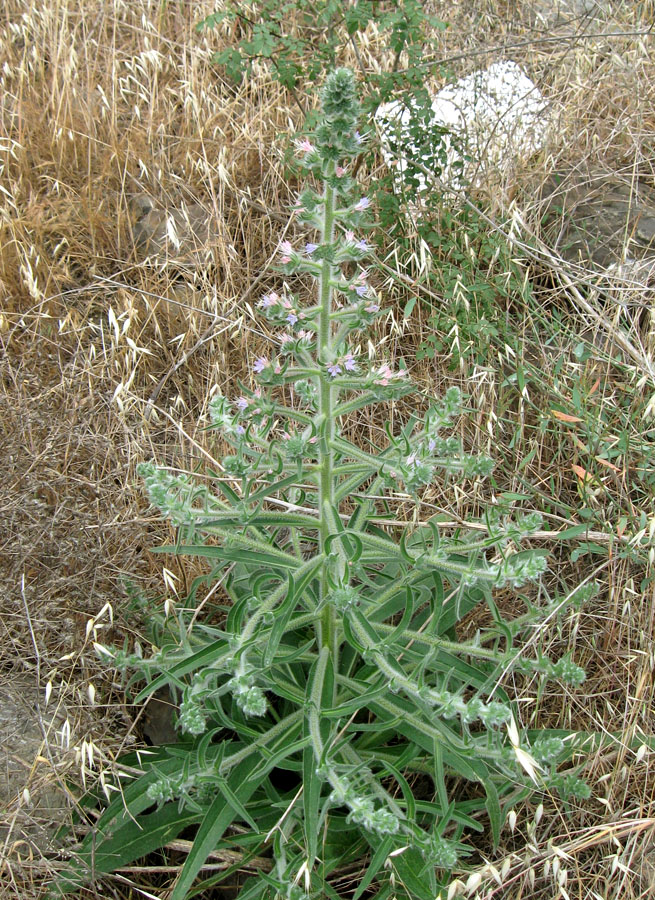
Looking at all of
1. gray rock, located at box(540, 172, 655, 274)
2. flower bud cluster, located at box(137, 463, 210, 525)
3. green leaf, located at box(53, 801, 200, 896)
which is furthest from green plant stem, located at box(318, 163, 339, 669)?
gray rock, located at box(540, 172, 655, 274)

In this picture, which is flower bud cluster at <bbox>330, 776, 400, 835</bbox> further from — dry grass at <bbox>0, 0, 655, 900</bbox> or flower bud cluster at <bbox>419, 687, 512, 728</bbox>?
dry grass at <bbox>0, 0, 655, 900</bbox>

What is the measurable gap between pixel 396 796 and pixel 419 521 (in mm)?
971

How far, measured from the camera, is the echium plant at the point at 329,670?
2137 mm

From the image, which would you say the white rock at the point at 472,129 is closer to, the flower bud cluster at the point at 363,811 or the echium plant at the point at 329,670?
the echium plant at the point at 329,670

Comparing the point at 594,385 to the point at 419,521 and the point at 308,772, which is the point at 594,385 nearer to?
the point at 419,521

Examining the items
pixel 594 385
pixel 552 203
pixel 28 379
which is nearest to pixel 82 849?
pixel 28 379

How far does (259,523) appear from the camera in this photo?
2.40m

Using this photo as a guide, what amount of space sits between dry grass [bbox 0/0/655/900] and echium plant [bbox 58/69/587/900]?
0.67 ft

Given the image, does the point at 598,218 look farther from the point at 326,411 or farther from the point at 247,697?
the point at 247,697

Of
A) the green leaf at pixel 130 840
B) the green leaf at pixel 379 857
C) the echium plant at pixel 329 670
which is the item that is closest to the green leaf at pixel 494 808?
the echium plant at pixel 329 670

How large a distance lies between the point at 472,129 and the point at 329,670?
296 centimetres

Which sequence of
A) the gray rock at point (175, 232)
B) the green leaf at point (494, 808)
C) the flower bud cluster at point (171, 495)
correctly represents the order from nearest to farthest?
the flower bud cluster at point (171, 495)
the green leaf at point (494, 808)
the gray rock at point (175, 232)

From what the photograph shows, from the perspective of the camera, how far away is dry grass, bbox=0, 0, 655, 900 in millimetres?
2568

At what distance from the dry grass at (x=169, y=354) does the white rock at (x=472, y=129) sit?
0.14 metres
